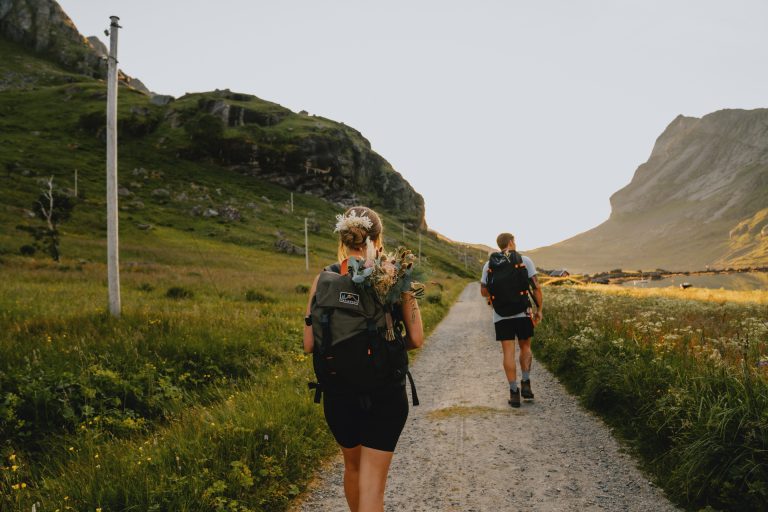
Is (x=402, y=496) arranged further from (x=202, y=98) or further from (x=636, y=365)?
(x=202, y=98)

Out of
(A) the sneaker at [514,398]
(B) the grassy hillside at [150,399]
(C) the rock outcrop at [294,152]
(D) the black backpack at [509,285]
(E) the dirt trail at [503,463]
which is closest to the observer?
(B) the grassy hillside at [150,399]

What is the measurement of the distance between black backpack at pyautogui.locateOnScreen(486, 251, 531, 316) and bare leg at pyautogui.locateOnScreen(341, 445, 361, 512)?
Answer: 14.7 feet

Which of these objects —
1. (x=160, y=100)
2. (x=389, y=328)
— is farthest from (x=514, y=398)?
(x=160, y=100)

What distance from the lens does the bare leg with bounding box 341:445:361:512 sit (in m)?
3.02

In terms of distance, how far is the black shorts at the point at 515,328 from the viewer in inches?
278

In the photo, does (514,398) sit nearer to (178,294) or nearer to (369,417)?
(369,417)

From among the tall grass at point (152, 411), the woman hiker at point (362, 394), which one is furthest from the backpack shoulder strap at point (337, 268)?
the tall grass at point (152, 411)

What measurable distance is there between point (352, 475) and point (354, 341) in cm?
Answer: 107

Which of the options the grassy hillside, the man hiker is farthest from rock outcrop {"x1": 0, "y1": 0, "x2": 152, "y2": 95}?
the man hiker

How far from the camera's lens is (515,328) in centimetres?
709

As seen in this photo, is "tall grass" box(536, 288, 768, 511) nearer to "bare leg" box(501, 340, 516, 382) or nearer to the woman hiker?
"bare leg" box(501, 340, 516, 382)

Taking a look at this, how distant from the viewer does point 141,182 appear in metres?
90.0

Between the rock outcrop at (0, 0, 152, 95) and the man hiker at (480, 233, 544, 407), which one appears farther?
the rock outcrop at (0, 0, 152, 95)

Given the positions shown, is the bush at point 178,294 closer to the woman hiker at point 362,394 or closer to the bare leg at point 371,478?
the woman hiker at point 362,394
